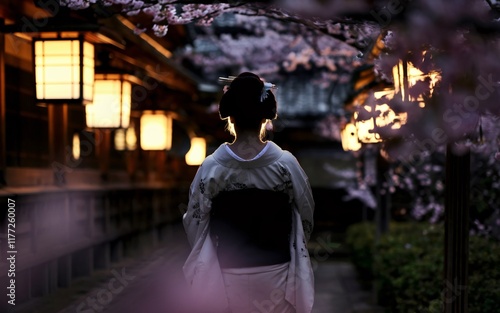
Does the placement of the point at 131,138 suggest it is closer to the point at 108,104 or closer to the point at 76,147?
the point at 76,147

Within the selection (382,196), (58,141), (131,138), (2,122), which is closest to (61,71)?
(2,122)

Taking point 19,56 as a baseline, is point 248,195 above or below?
below

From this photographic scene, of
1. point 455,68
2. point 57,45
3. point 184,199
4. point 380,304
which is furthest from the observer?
point 184,199

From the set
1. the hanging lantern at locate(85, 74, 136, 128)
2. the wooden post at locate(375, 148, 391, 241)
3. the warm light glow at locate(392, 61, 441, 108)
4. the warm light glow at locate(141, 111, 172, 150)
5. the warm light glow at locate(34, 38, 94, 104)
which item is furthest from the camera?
the warm light glow at locate(141, 111, 172, 150)

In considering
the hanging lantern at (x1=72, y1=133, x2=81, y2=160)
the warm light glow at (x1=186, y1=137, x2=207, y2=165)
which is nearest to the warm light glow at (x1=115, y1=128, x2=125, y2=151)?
the hanging lantern at (x1=72, y1=133, x2=81, y2=160)

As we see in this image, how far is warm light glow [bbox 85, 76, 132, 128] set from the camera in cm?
1251

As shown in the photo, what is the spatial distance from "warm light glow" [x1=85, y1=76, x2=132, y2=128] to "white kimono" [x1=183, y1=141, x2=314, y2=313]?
769cm

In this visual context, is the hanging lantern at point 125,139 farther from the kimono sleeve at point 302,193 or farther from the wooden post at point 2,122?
the kimono sleeve at point 302,193

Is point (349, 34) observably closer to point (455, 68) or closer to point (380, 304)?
point (455, 68)

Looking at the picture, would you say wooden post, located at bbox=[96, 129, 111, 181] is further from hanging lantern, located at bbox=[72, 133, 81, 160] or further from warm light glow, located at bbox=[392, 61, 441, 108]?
warm light glow, located at bbox=[392, 61, 441, 108]

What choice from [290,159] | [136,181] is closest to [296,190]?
[290,159]

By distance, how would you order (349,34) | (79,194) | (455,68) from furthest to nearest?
(79,194) < (349,34) < (455,68)

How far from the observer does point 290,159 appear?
506 centimetres

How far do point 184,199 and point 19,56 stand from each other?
759 inches
